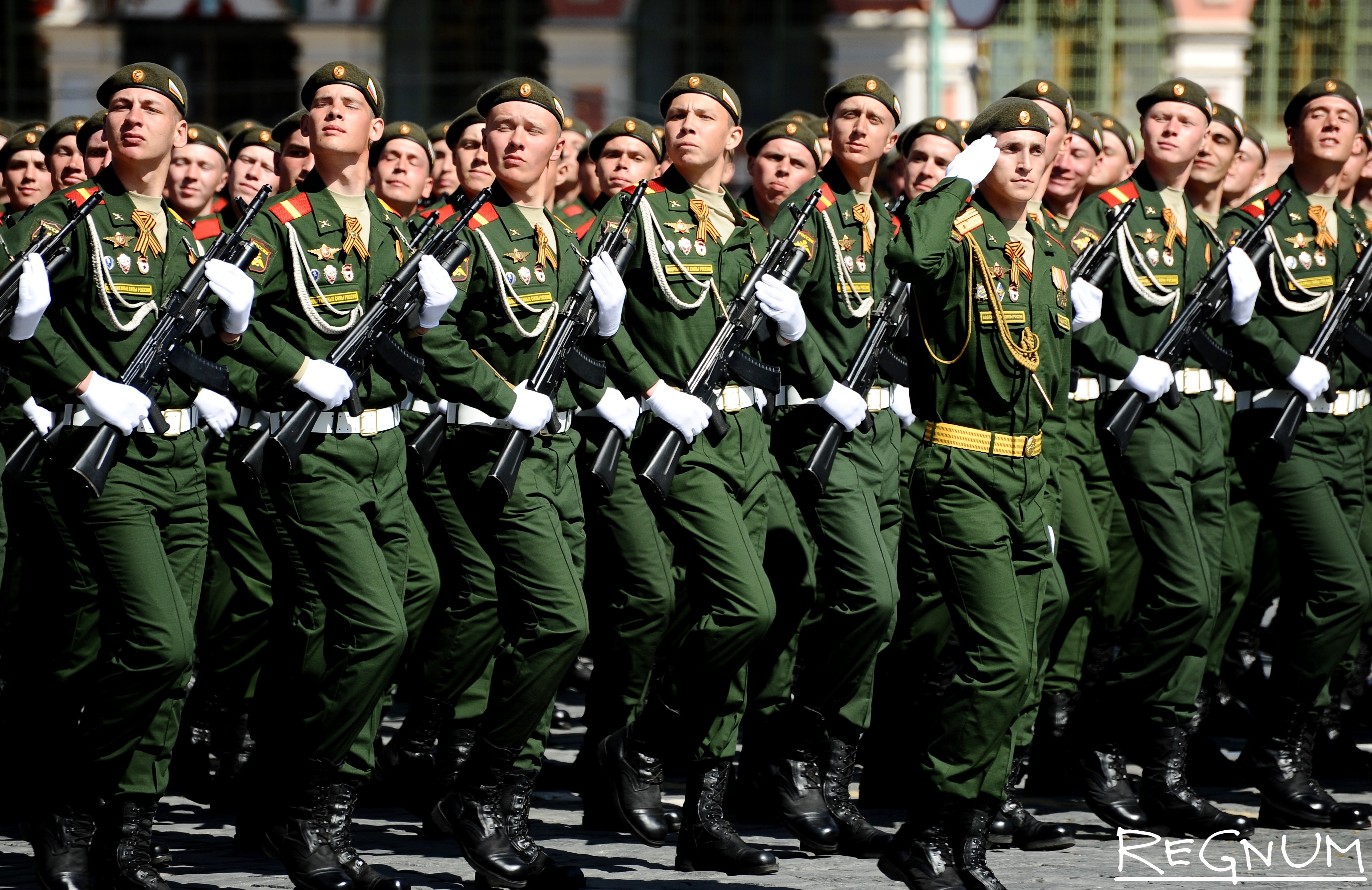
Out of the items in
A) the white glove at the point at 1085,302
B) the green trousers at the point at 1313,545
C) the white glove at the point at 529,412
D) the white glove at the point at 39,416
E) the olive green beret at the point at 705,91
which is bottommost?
the green trousers at the point at 1313,545

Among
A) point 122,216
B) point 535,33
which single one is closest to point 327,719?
point 122,216

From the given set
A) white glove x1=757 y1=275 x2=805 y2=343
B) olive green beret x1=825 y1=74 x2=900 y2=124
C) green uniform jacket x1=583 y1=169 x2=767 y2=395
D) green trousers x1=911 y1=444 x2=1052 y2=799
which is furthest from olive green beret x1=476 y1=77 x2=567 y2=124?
green trousers x1=911 y1=444 x2=1052 y2=799

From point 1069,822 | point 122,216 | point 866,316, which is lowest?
point 1069,822

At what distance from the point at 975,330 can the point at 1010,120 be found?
52 centimetres

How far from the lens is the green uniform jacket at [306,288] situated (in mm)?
5738

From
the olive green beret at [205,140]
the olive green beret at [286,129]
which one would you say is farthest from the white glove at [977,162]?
the olive green beret at [205,140]

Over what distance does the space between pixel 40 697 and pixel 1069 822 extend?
2.87 m

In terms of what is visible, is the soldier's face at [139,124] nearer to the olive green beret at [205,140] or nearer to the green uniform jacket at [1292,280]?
the olive green beret at [205,140]

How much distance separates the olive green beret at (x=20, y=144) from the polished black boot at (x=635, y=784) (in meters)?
3.05

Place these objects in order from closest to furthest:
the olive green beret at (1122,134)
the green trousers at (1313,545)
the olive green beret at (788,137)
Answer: the green trousers at (1313,545) < the olive green beret at (788,137) < the olive green beret at (1122,134)

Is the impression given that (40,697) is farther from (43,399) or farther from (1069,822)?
(1069,822)

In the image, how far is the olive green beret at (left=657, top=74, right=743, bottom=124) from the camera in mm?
6613

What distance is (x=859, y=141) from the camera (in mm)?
6902

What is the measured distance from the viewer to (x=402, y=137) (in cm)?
808
